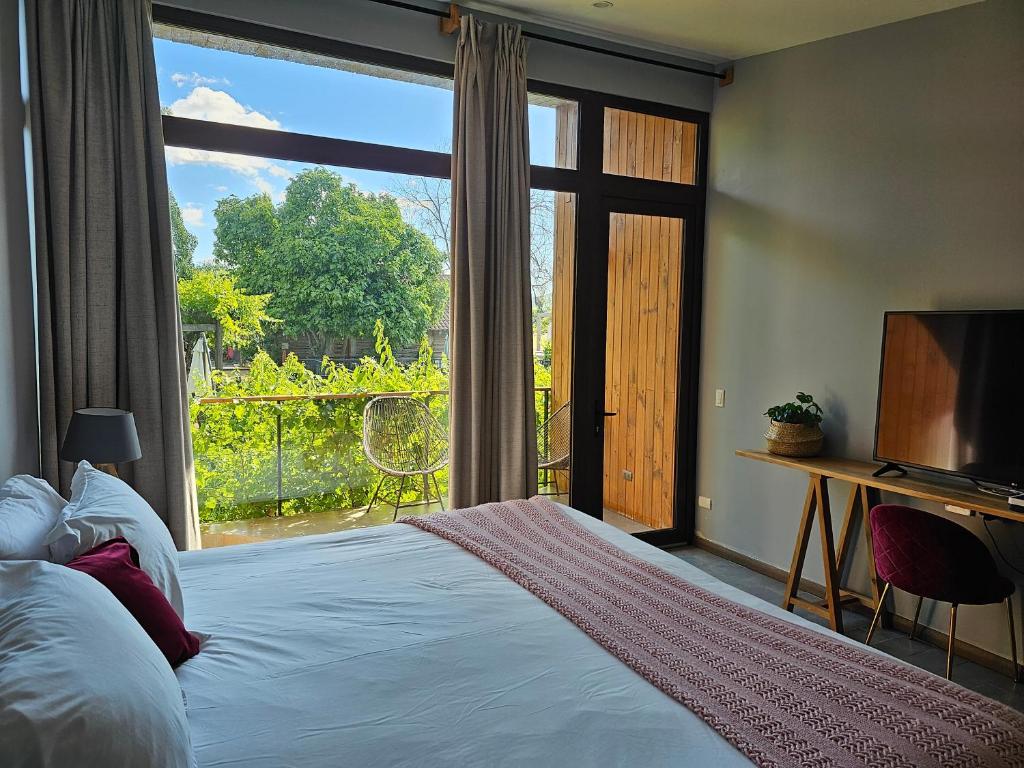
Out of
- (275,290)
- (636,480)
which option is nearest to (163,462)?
(275,290)

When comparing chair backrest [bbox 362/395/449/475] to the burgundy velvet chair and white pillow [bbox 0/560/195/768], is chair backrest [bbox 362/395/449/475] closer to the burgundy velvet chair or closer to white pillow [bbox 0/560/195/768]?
the burgundy velvet chair

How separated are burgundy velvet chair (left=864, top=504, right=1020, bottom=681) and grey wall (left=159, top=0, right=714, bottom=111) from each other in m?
2.85

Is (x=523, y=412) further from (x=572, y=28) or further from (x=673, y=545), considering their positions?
(x=572, y=28)

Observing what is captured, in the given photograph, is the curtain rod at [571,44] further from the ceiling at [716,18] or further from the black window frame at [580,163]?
the black window frame at [580,163]

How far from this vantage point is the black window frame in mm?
3396

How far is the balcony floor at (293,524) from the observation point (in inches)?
145

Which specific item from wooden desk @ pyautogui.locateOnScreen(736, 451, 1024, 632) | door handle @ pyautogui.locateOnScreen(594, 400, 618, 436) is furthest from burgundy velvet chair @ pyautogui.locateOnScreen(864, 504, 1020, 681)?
door handle @ pyautogui.locateOnScreen(594, 400, 618, 436)

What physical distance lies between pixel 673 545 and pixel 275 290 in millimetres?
3022

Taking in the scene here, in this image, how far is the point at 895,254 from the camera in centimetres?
362

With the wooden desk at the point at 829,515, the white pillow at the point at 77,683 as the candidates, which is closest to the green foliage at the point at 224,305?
the white pillow at the point at 77,683

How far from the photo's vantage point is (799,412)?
388 cm

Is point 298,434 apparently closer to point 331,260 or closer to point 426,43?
point 331,260

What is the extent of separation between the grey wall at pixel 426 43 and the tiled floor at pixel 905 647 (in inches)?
116

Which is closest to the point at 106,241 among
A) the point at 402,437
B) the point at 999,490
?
the point at 402,437
